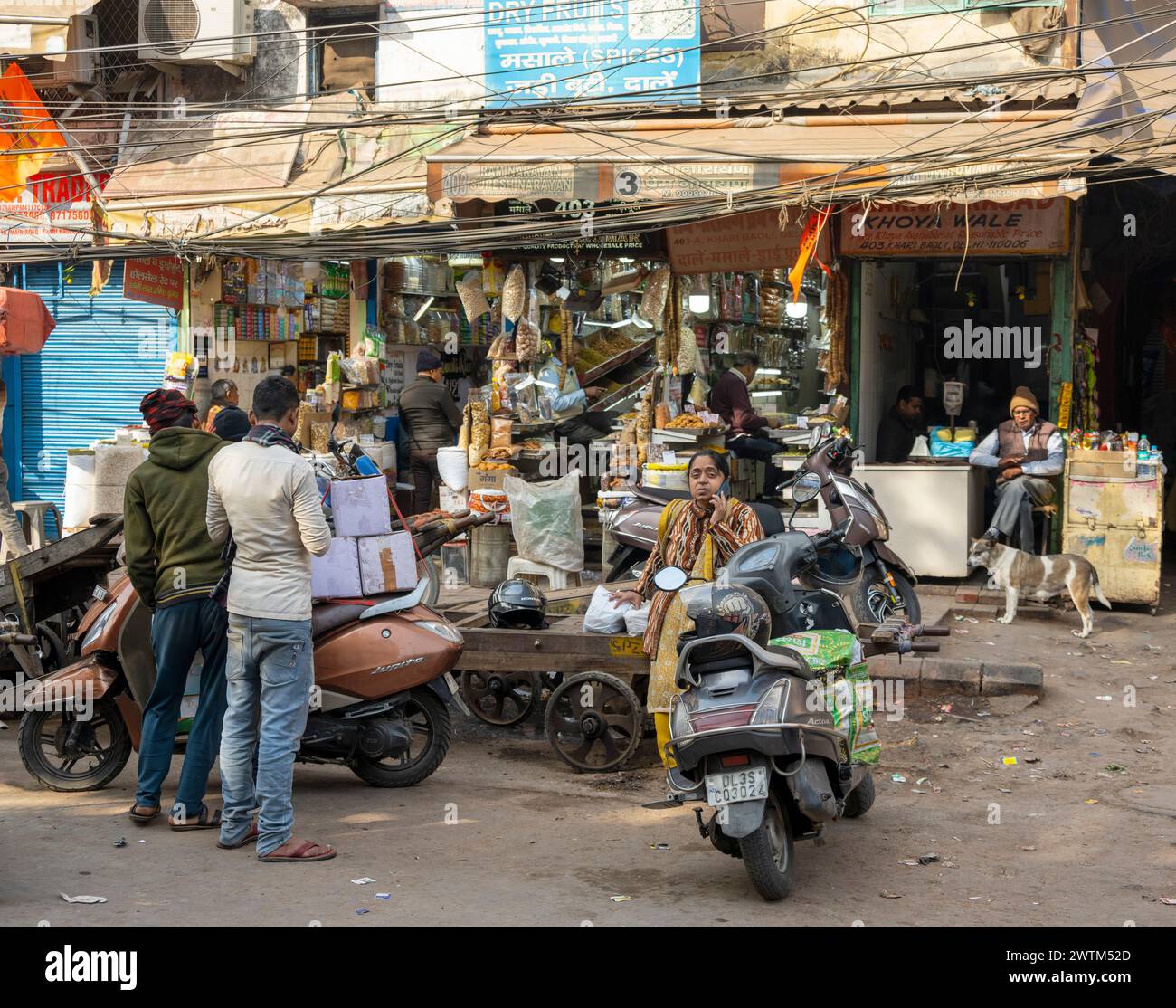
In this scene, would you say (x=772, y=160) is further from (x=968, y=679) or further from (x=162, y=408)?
(x=162, y=408)

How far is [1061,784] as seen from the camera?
22.7ft

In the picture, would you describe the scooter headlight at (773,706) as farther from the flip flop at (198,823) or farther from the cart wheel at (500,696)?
the cart wheel at (500,696)

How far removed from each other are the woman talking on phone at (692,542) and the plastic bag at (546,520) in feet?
15.7

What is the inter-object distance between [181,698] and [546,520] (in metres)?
5.36

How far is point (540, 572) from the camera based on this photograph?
36.5 ft

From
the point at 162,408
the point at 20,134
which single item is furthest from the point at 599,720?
the point at 20,134

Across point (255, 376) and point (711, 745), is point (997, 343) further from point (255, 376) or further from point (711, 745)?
point (711, 745)

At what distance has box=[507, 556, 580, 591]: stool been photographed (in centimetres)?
1110

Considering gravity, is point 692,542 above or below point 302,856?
above

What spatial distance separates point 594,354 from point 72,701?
7.44 meters

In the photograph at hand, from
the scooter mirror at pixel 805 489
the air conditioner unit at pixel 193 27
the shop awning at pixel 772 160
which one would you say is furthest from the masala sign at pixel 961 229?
the air conditioner unit at pixel 193 27

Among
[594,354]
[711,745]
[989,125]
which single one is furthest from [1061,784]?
[594,354]

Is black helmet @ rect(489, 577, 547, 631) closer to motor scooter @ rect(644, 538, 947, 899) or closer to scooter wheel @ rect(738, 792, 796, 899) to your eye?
motor scooter @ rect(644, 538, 947, 899)

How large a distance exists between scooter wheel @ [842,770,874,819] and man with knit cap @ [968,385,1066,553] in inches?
201
